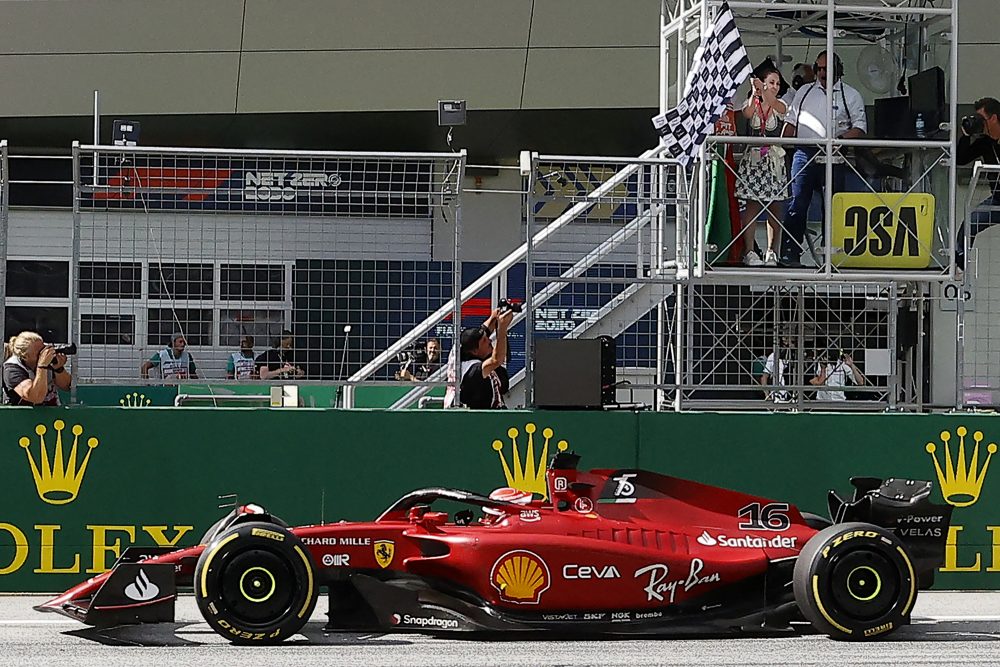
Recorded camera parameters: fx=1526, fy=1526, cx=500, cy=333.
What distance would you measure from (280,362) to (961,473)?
4724 mm

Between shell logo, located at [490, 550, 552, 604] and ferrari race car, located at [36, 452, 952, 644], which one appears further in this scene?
shell logo, located at [490, 550, 552, 604]

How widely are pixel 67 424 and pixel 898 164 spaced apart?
6189 mm

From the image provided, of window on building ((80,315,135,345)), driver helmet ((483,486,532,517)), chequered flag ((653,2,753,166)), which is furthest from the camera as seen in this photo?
chequered flag ((653,2,753,166))

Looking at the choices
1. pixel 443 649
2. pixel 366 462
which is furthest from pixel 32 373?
pixel 443 649

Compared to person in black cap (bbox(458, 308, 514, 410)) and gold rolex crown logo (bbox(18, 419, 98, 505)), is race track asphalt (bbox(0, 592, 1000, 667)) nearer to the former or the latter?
gold rolex crown logo (bbox(18, 419, 98, 505))

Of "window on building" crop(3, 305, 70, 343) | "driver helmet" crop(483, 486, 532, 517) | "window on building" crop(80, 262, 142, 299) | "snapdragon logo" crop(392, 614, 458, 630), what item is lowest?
"snapdragon logo" crop(392, 614, 458, 630)

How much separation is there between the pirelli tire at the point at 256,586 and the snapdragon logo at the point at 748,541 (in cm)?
220

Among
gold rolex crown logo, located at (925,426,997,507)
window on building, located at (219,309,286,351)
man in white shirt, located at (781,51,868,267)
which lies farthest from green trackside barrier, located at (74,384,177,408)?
gold rolex crown logo, located at (925,426,997,507)

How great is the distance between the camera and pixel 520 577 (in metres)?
8.27

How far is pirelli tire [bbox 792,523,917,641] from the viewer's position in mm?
8164

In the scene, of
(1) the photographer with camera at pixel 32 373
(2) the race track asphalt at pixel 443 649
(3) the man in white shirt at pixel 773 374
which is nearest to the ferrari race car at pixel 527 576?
(2) the race track asphalt at pixel 443 649

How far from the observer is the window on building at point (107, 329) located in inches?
404

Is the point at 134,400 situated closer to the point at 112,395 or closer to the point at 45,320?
the point at 45,320

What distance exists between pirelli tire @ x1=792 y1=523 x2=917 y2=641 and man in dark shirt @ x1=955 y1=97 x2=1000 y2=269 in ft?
12.8
